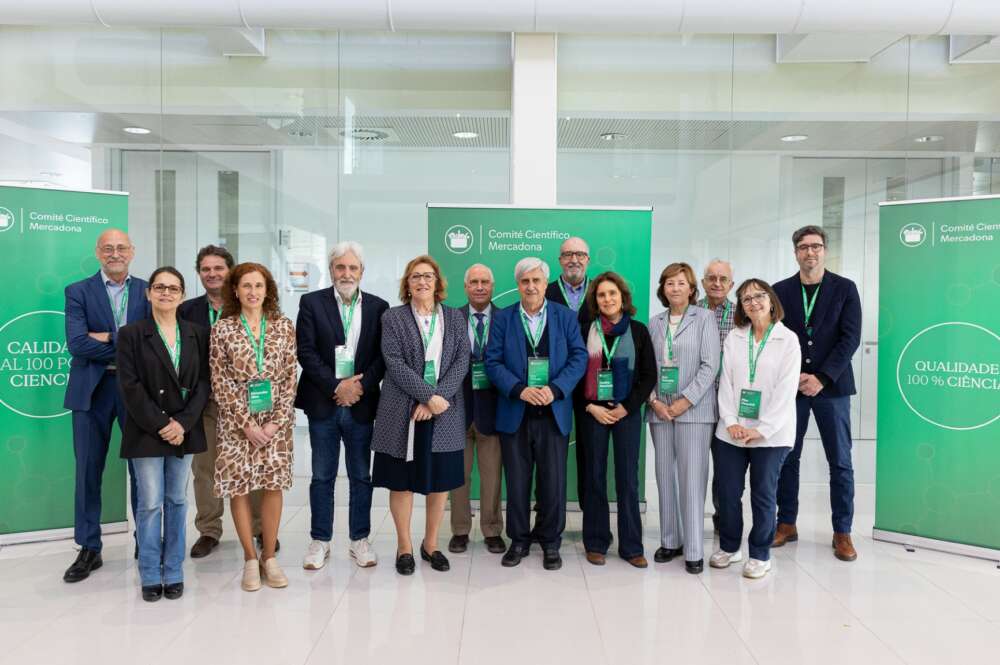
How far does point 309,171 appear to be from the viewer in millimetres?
6020

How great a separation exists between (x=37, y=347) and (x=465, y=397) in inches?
101

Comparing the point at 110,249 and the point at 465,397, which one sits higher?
the point at 110,249

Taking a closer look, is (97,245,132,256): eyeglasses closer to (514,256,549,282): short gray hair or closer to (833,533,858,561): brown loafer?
(514,256,549,282): short gray hair

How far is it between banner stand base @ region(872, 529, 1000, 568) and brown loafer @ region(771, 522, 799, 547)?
0.53 m

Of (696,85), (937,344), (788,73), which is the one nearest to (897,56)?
(788,73)

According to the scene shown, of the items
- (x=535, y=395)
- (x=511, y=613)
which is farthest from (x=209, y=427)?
(x=511, y=613)

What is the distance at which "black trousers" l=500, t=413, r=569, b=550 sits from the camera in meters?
3.86

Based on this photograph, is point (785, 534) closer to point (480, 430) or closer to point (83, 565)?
point (480, 430)

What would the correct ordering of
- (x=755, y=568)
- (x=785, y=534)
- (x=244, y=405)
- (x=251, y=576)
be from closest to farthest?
(x=244, y=405)
(x=251, y=576)
(x=755, y=568)
(x=785, y=534)

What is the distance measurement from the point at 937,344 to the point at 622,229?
6.66 feet

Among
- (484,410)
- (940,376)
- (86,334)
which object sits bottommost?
(484,410)

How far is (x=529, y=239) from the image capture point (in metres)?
4.77

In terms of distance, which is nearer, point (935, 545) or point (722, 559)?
point (722, 559)

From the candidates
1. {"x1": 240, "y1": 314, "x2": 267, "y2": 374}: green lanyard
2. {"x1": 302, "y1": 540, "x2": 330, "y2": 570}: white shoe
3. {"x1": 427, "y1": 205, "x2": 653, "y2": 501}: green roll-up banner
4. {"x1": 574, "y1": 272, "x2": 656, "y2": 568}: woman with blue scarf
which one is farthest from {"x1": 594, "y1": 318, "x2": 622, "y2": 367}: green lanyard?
{"x1": 302, "y1": 540, "x2": 330, "y2": 570}: white shoe
